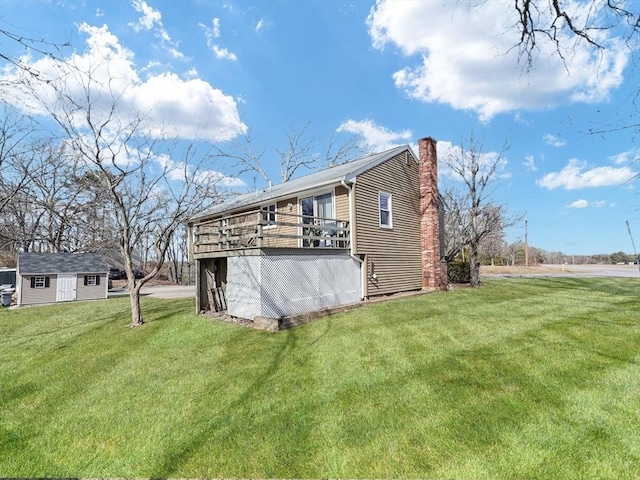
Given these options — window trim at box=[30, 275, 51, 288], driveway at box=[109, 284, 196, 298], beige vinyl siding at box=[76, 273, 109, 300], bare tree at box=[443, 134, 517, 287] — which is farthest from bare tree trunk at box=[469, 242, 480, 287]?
window trim at box=[30, 275, 51, 288]

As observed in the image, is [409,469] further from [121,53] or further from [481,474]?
[121,53]

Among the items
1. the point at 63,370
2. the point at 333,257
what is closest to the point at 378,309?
the point at 333,257

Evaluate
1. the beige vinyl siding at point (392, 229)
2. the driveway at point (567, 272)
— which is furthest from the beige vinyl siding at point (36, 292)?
the driveway at point (567, 272)

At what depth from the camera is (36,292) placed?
62.2 ft

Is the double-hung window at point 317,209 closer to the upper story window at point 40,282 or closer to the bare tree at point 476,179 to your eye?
the bare tree at point 476,179

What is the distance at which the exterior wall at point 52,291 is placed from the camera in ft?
61.2

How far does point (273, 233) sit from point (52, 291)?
16.3 m

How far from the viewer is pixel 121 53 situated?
8.10m

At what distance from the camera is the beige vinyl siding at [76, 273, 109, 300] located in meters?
20.3

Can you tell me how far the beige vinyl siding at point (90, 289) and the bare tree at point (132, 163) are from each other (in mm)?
Answer: 13192

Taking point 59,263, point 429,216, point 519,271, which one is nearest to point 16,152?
point 59,263

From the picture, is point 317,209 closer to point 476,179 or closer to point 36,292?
point 476,179

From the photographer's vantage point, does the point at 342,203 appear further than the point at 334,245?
No

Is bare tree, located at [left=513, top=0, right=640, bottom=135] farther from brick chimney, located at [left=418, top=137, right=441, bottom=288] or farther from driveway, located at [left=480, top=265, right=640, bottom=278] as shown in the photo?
driveway, located at [left=480, top=265, right=640, bottom=278]
